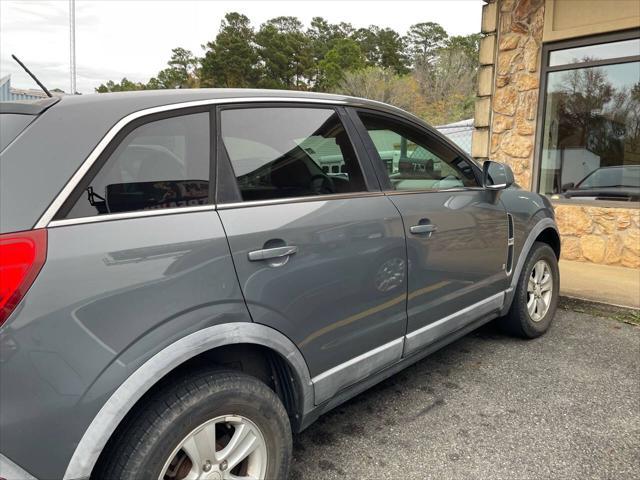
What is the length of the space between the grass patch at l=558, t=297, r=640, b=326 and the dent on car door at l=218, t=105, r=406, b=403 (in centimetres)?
283

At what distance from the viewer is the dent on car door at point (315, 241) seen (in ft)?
6.15

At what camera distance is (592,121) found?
6359 millimetres

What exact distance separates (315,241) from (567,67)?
563 centimetres

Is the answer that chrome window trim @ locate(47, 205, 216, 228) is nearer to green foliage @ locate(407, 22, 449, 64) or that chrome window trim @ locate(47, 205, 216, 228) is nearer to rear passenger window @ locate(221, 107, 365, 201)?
rear passenger window @ locate(221, 107, 365, 201)

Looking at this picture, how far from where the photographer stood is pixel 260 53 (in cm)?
5362

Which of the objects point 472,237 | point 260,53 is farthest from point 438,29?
point 472,237

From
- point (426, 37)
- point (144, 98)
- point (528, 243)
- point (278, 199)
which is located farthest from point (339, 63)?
point (144, 98)

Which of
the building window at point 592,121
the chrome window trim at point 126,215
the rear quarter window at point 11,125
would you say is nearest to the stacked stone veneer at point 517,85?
the building window at point 592,121

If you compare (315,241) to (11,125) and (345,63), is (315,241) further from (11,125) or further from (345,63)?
(345,63)

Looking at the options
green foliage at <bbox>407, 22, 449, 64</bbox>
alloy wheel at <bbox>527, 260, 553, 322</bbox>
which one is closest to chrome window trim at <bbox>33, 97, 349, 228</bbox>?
alloy wheel at <bbox>527, 260, 553, 322</bbox>

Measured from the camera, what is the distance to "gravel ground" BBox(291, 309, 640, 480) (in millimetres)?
2359

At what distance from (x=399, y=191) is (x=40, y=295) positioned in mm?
1754

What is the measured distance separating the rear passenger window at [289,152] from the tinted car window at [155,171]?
0.47 feet

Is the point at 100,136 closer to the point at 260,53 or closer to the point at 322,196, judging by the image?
the point at 322,196
